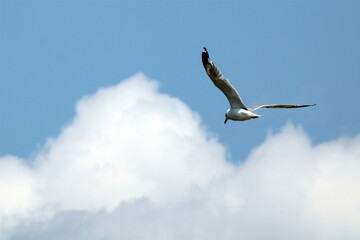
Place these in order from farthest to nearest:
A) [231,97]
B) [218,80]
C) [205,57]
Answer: [231,97]
[218,80]
[205,57]

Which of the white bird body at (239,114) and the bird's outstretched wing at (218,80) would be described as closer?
the bird's outstretched wing at (218,80)

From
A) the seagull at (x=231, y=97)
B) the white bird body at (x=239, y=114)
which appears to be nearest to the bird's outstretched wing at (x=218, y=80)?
the seagull at (x=231, y=97)

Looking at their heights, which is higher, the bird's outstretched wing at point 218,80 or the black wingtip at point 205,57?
the black wingtip at point 205,57

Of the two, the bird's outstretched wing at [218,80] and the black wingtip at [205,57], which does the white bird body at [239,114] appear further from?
the black wingtip at [205,57]

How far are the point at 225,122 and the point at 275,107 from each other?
13.6 feet

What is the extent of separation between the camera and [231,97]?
5528 centimetres

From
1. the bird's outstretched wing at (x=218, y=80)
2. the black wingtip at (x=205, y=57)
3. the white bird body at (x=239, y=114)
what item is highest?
the black wingtip at (x=205, y=57)

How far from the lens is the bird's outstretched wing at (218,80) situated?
2090 inches

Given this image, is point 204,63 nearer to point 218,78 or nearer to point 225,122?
point 218,78

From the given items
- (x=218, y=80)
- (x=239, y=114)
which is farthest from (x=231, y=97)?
(x=218, y=80)

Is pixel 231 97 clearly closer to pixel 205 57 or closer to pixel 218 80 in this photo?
pixel 218 80

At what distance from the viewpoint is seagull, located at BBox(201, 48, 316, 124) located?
53.2m

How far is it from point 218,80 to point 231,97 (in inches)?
82.2

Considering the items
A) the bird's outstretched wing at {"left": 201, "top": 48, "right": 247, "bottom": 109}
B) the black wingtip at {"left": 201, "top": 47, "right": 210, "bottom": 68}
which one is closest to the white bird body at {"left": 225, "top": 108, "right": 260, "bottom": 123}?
the bird's outstretched wing at {"left": 201, "top": 48, "right": 247, "bottom": 109}
